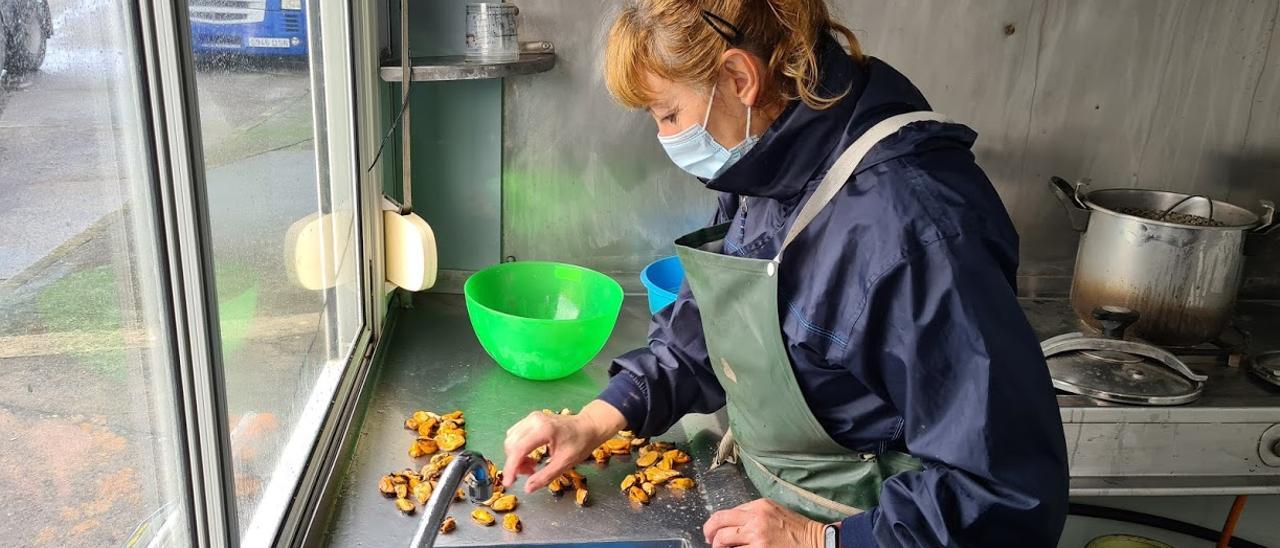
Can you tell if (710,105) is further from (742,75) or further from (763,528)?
(763,528)

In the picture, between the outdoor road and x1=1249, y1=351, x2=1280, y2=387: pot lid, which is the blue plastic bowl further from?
the outdoor road

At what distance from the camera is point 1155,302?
1830 millimetres

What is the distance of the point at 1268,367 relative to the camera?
1.74 m

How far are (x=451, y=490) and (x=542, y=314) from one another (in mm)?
844

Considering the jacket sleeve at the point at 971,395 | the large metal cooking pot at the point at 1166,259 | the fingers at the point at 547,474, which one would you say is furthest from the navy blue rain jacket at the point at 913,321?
the large metal cooking pot at the point at 1166,259

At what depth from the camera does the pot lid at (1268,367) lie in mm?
1718

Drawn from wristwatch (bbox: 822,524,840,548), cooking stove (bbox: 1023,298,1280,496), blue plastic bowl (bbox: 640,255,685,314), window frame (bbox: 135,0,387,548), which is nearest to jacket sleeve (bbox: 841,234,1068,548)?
wristwatch (bbox: 822,524,840,548)

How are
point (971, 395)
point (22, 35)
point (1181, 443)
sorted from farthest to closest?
1. point (1181, 443)
2. point (971, 395)
3. point (22, 35)

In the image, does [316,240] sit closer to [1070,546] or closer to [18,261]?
[18,261]

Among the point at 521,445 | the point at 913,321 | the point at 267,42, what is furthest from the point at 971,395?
the point at 267,42

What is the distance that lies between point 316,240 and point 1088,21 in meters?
1.65

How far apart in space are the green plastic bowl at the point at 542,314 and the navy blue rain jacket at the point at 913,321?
1.76ft

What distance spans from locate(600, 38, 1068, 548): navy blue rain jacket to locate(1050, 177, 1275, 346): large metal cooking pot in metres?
1.00

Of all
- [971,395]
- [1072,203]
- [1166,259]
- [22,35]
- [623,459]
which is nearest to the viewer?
[22,35]
